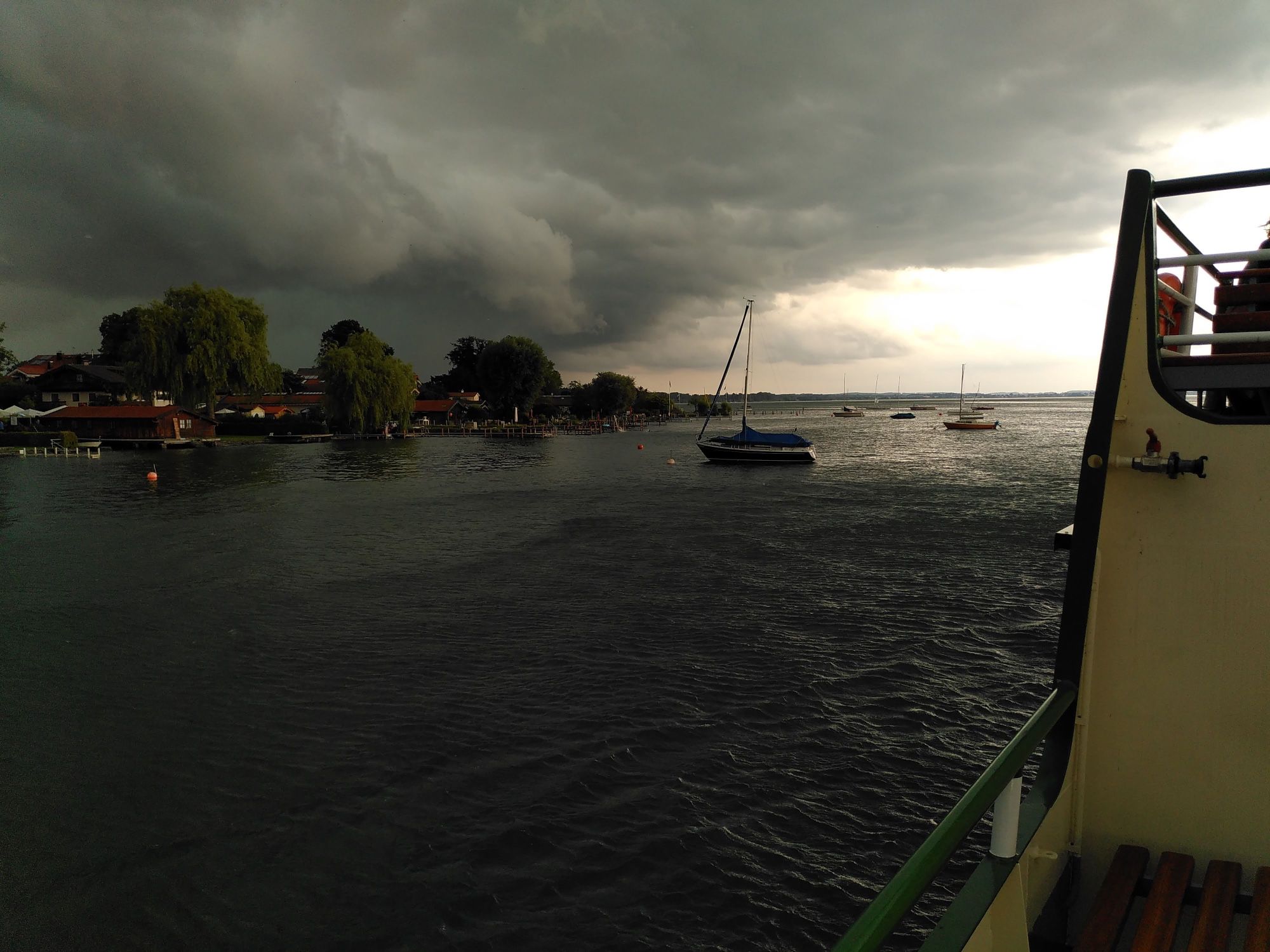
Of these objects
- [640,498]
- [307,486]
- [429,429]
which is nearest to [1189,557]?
[640,498]

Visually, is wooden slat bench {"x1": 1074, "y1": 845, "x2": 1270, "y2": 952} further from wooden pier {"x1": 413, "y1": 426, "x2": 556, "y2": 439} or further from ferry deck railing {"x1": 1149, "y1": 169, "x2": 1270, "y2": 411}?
wooden pier {"x1": 413, "y1": 426, "x2": 556, "y2": 439}

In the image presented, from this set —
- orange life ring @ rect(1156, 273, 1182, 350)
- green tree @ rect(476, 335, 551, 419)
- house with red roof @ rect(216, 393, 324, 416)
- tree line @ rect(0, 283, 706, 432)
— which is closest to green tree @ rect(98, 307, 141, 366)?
tree line @ rect(0, 283, 706, 432)

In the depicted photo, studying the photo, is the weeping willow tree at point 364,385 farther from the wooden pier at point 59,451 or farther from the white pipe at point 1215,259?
the white pipe at point 1215,259

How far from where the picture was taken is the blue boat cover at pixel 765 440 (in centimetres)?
5506

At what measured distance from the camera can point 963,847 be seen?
7.70 meters

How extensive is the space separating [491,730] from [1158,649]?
8.20 meters

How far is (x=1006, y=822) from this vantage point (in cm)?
281

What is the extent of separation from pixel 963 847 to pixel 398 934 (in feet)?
19.1

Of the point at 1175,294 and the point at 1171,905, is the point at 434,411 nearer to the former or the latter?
the point at 1175,294

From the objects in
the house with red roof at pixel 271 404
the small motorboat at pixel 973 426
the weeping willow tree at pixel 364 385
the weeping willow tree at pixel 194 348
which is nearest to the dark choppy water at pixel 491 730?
the weeping willow tree at pixel 194 348

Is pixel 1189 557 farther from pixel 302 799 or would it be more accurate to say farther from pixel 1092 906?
pixel 302 799

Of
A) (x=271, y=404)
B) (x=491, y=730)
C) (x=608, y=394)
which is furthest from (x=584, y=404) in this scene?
(x=491, y=730)

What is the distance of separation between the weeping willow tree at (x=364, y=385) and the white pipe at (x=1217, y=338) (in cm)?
8707

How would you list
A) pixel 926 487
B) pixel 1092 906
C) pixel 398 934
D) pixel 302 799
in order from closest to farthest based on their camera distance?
pixel 1092 906
pixel 398 934
pixel 302 799
pixel 926 487
